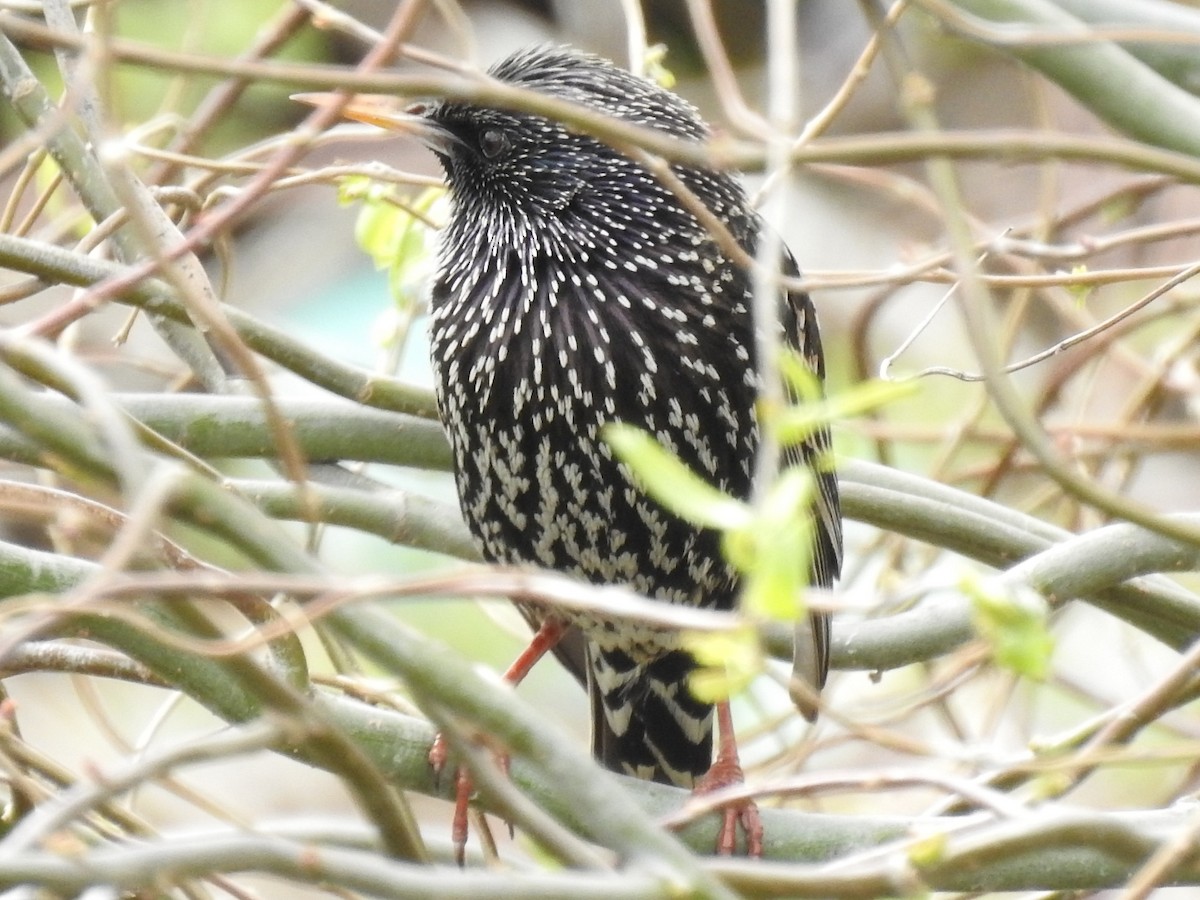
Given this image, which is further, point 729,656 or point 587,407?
point 587,407

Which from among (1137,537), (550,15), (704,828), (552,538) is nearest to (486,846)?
(704,828)

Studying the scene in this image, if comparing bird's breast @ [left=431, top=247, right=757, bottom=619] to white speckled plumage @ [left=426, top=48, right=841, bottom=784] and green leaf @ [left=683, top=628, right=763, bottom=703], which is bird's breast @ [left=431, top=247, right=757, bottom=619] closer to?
white speckled plumage @ [left=426, top=48, right=841, bottom=784]

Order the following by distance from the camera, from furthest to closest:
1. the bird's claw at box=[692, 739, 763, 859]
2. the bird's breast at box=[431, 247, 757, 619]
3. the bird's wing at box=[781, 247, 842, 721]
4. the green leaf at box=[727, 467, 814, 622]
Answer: the bird's breast at box=[431, 247, 757, 619] → the bird's wing at box=[781, 247, 842, 721] → the bird's claw at box=[692, 739, 763, 859] → the green leaf at box=[727, 467, 814, 622]

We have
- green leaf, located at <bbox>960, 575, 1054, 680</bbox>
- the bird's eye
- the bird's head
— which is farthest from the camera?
the bird's eye

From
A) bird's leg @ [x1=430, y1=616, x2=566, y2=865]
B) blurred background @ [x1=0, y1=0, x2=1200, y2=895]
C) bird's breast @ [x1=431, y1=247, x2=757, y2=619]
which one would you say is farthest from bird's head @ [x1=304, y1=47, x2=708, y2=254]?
bird's leg @ [x1=430, y1=616, x2=566, y2=865]

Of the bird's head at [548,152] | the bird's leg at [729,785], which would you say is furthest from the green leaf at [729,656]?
the bird's head at [548,152]

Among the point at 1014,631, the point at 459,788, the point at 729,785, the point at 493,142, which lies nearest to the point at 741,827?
the point at 459,788

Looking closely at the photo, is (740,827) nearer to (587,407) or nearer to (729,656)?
(587,407)
